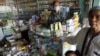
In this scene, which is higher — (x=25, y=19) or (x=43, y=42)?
(x=25, y=19)

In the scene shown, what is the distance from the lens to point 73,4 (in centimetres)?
277

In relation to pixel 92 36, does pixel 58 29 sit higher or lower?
lower

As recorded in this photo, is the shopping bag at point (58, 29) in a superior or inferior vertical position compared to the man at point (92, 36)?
inferior

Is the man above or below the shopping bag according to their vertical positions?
above

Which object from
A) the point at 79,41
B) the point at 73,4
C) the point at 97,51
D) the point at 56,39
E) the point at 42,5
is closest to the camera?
the point at 97,51

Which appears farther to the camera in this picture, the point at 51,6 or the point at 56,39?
the point at 51,6

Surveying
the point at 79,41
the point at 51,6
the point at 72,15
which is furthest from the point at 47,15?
the point at 79,41

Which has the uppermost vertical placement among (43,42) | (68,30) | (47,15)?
(47,15)

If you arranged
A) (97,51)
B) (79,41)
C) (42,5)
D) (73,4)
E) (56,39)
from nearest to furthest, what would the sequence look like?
(97,51)
(79,41)
(56,39)
(73,4)
(42,5)

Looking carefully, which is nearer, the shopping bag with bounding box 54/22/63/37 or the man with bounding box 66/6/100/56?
the man with bounding box 66/6/100/56

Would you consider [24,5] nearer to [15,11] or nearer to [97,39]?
[15,11]

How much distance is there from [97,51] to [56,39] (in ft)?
4.50

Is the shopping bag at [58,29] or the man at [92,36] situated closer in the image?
the man at [92,36]

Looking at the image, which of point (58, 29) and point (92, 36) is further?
point (58, 29)
